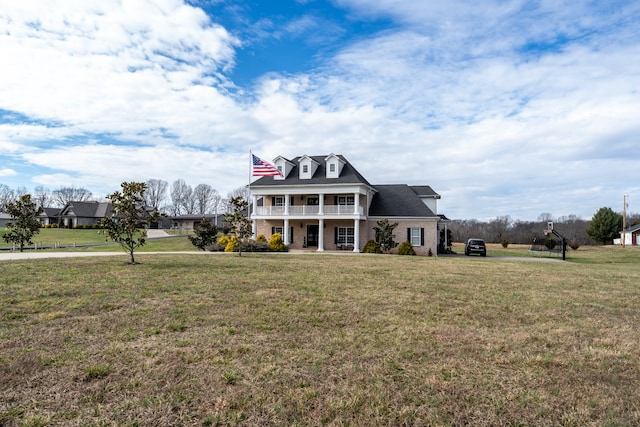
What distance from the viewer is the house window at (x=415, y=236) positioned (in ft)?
102

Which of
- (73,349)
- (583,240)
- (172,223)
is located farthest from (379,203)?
(172,223)

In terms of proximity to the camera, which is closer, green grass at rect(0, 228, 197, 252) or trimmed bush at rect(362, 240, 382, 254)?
trimmed bush at rect(362, 240, 382, 254)

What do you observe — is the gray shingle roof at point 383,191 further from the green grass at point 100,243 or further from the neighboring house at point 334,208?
the green grass at point 100,243

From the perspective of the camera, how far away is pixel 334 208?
3198 centimetres

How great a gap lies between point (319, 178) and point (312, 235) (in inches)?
194

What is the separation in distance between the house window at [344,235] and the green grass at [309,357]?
75.8 feet

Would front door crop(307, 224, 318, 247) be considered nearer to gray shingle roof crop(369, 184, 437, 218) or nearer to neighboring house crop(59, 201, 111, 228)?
gray shingle roof crop(369, 184, 437, 218)

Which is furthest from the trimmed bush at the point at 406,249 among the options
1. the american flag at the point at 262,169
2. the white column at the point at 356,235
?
the american flag at the point at 262,169

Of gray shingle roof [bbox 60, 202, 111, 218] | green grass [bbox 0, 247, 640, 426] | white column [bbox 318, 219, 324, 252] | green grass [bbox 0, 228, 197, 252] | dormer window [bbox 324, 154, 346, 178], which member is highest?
dormer window [bbox 324, 154, 346, 178]

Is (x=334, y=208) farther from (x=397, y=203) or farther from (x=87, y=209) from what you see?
(x=87, y=209)

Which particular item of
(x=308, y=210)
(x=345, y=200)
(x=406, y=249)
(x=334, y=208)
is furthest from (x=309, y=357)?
(x=345, y=200)

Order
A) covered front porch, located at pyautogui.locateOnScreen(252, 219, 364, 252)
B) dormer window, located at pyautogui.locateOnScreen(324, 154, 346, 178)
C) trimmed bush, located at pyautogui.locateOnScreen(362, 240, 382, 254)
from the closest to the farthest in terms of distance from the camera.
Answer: trimmed bush, located at pyautogui.locateOnScreen(362, 240, 382, 254) < dormer window, located at pyautogui.locateOnScreen(324, 154, 346, 178) < covered front porch, located at pyautogui.locateOnScreen(252, 219, 364, 252)

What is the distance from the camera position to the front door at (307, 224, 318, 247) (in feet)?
112

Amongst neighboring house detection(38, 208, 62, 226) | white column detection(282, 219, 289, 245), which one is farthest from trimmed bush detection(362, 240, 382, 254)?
neighboring house detection(38, 208, 62, 226)
